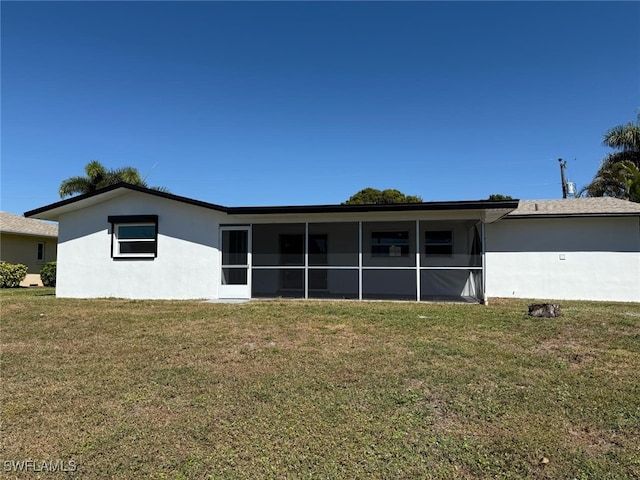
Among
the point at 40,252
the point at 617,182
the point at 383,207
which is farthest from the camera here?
the point at 40,252

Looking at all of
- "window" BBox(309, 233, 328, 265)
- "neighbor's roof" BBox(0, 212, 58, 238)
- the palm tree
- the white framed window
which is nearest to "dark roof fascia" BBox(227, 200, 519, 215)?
"window" BBox(309, 233, 328, 265)

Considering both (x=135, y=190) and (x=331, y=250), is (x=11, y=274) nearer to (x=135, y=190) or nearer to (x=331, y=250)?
(x=135, y=190)

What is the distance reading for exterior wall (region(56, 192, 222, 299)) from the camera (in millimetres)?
12055

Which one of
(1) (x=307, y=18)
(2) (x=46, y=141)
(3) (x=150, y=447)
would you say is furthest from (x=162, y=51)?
(3) (x=150, y=447)

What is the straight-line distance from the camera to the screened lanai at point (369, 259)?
12055 millimetres

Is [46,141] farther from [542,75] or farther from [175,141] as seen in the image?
[542,75]

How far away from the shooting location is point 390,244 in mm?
13156

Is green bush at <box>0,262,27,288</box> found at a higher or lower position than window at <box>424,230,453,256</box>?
lower

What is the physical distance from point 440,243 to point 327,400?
31.8 feet

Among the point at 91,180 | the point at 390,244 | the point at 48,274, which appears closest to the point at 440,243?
the point at 390,244

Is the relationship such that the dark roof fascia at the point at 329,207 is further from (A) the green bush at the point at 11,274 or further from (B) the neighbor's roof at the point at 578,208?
(A) the green bush at the point at 11,274

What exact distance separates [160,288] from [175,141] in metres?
8.55

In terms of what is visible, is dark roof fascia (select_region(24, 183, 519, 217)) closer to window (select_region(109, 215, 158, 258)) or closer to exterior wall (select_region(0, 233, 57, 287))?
window (select_region(109, 215, 158, 258))

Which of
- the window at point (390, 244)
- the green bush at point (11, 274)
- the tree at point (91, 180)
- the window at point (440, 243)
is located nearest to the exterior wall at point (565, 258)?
the window at point (440, 243)
